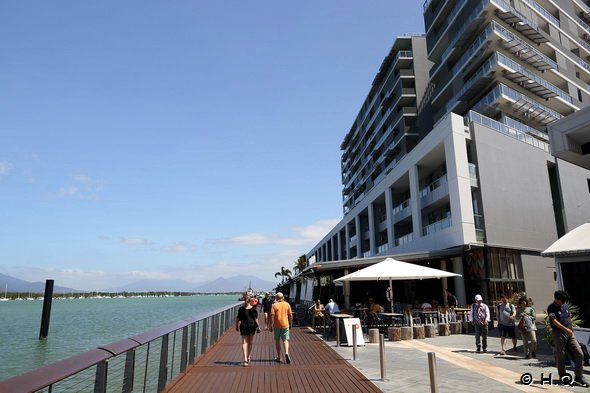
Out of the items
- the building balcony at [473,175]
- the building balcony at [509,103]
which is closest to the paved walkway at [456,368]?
the building balcony at [473,175]

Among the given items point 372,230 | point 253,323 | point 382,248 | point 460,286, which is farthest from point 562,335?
point 372,230

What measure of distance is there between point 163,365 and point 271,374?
247cm

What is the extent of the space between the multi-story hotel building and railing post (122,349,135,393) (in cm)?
1578

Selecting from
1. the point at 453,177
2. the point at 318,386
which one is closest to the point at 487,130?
the point at 453,177

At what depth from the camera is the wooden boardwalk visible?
7328 mm

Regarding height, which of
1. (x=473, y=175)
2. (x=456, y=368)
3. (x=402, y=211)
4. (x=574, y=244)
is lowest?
(x=456, y=368)

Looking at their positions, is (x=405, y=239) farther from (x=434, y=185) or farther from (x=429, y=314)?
(x=429, y=314)

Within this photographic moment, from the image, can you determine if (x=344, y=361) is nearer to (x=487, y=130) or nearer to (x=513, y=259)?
(x=513, y=259)

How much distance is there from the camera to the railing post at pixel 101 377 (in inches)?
175

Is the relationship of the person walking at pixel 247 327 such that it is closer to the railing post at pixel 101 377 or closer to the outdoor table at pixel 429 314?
the railing post at pixel 101 377

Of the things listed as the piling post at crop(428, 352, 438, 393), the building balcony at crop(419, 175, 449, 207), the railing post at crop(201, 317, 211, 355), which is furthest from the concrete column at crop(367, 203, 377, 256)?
the piling post at crop(428, 352, 438, 393)

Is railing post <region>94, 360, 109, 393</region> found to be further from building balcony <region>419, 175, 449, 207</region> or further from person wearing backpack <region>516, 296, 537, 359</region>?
building balcony <region>419, 175, 449, 207</region>

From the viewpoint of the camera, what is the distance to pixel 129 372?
549 centimetres

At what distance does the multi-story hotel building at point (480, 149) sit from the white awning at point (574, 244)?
10052mm
